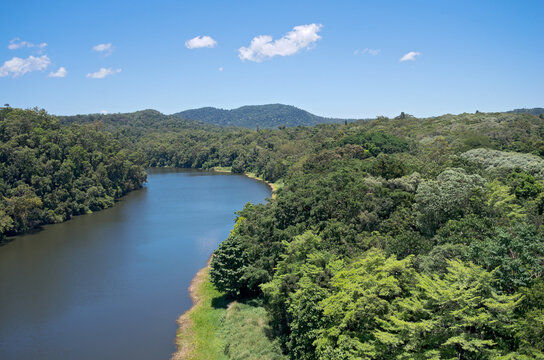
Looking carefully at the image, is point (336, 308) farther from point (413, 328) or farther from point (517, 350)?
point (517, 350)

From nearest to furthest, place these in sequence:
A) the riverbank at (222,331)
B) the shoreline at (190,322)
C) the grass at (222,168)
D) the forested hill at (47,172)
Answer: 1. the riverbank at (222,331)
2. the shoreline at (190,322)
3. the forested hill at (47,172)
4. the grass at (222,168)

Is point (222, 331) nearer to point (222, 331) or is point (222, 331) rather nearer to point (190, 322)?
point (222, 331)

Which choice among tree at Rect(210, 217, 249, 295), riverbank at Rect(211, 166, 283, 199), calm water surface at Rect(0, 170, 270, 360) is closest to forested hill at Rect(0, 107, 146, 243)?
calm water surface at Rect(0, 170, 270, 360)

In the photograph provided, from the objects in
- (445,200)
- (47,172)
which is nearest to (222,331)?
(445,200)

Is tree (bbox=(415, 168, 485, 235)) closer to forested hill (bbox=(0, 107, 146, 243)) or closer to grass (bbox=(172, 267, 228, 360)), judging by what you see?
grass (bbox=(172, 267, 228, 360))

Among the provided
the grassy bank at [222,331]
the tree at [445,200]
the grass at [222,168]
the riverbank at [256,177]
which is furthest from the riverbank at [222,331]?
the grass at [222,168]

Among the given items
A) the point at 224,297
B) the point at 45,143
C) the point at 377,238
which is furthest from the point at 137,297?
the point at 45,143

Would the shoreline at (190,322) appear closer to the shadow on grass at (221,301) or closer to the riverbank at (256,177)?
the shadow on grass at (221,301)
